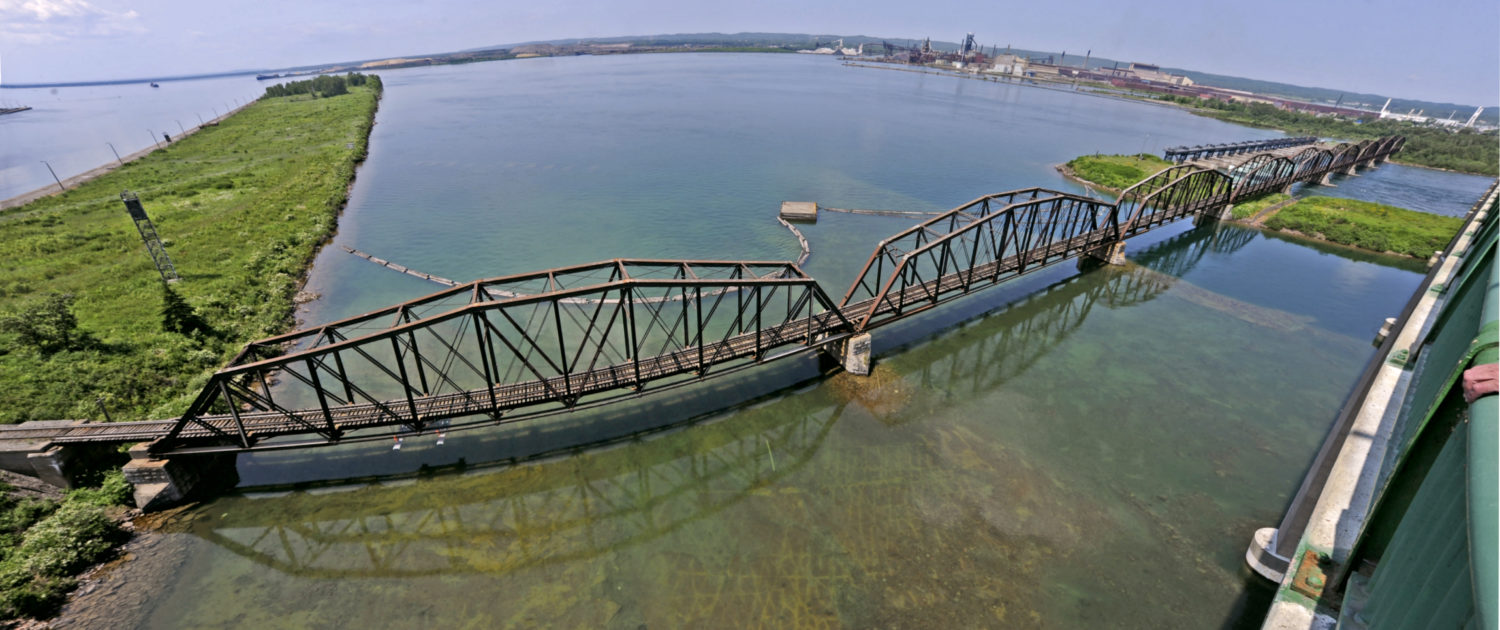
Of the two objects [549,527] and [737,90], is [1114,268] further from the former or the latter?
[737,90]

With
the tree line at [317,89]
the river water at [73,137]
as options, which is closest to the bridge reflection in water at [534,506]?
the river water at [73,137]

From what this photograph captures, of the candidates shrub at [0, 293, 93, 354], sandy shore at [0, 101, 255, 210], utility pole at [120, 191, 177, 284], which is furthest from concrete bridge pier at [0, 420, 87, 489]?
sandy shore at [0, 101, 255, 210]

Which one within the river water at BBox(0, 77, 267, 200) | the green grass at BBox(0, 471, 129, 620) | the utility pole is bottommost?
the river water at BBox(0, 77, 267, 200)

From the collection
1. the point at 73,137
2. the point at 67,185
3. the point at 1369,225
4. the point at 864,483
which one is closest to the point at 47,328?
the point at 864,483

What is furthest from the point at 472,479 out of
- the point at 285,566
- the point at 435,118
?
the point at 435,118

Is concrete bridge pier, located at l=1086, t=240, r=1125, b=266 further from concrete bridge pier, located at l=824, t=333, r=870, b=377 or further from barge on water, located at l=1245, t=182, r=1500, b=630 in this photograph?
concrete bridge pier, located at l=824, t=333, r=870, b=377

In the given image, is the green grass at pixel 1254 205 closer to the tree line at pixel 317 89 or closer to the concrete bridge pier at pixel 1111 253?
the concrete bridge pier at pixel 1111 253
